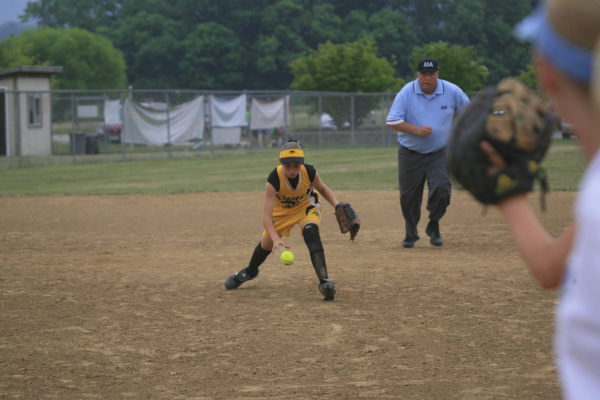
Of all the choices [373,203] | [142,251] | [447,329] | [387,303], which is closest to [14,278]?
[142,251]

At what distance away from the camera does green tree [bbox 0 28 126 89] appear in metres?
64.8

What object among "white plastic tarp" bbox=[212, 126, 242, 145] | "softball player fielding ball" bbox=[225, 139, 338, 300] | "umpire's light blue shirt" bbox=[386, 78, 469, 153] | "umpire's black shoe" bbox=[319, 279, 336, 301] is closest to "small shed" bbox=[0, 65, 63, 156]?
"white plastic tarp" bbox=[212, 126, 242, 145]

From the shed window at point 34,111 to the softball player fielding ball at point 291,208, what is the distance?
2345 centimetres

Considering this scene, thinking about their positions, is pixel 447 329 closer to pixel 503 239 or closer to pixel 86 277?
pixel 86 277

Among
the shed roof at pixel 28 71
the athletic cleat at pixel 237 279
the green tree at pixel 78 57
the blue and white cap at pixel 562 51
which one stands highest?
the green tree at pixel 78 57

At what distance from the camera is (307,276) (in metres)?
7.77

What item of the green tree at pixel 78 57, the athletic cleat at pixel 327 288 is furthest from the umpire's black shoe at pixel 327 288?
the green tree at pixel 78 57

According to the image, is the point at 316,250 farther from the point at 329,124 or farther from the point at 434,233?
the point at 329,124

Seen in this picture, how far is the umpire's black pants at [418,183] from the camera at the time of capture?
30.0 feet

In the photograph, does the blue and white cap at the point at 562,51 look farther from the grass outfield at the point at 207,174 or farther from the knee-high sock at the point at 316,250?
the grass outfield at the point at 207,174

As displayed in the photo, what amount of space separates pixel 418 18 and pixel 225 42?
21825mm

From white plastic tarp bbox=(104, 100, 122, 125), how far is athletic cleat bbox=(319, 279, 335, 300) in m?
23.1

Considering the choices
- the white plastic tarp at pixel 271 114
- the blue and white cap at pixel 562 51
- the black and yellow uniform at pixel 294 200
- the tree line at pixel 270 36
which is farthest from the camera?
the tree line at pixel 270 36

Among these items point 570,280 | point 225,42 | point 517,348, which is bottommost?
point 517,348
